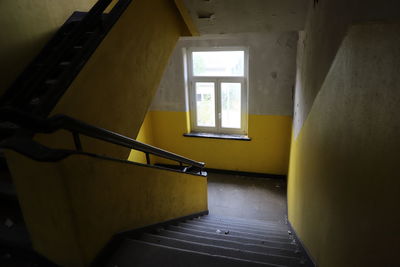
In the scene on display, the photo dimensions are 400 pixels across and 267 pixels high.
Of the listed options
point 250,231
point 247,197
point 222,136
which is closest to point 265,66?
point 222,136

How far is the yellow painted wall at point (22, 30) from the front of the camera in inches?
90.2

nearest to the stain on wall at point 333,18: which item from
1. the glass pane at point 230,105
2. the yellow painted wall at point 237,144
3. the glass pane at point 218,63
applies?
the glass pane at point 218,63

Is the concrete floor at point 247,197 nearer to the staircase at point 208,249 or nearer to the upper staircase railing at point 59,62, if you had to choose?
the staircase at point 208,249

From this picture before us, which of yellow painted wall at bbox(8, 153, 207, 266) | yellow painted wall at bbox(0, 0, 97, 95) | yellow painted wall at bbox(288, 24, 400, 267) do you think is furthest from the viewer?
yellow painted wall at bbox(0, 0, 97, 95)

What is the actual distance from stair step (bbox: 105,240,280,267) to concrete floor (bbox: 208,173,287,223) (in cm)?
266

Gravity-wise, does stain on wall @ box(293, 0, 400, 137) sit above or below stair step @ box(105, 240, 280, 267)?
above

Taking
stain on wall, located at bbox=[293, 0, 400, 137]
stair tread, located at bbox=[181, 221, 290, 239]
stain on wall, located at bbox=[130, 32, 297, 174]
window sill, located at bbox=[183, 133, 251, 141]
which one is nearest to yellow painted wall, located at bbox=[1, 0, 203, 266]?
stair tread, located at bbox=[181, 221, 290, 239]

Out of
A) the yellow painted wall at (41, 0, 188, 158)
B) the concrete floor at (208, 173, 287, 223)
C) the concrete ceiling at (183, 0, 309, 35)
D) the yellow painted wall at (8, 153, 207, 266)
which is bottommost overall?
the concrete floor at (208, 173, 287, 223)

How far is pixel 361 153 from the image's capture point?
120 centimetres

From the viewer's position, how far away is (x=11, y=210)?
1.86 meters

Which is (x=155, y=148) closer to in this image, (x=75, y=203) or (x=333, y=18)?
(x=75, y=203)

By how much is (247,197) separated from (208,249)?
3.00 m

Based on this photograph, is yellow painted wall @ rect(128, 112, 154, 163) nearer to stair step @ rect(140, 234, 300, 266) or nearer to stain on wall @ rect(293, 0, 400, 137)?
stair step @ rect(140, 234, 300, 266)

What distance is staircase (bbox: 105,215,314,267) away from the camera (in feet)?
5.77
